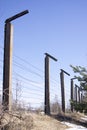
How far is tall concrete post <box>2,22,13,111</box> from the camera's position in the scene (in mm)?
10859

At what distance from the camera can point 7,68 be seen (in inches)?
456

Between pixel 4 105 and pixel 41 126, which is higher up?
pixel 4 105

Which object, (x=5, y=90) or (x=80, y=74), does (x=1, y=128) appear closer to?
(x=5, y=90)

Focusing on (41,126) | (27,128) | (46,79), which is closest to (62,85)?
(46,79)

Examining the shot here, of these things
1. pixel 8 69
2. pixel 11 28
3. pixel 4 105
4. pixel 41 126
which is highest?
pixel 11 28

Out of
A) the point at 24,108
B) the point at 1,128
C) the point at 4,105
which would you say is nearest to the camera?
the point at 1,128

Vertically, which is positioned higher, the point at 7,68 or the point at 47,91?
the point at 7,68

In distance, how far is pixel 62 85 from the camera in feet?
79.1

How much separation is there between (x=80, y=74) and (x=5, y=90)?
2041 cm

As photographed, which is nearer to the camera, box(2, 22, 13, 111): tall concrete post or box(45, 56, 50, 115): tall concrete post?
box(2, 22, 13, 111): tall concrete post

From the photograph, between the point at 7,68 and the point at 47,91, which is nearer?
the point at 7,68

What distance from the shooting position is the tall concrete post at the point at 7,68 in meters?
10.9

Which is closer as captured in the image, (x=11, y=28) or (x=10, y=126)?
(x=10, y=126)

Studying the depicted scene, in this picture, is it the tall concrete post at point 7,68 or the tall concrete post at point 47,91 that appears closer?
the tall concrete post at point 7,68
